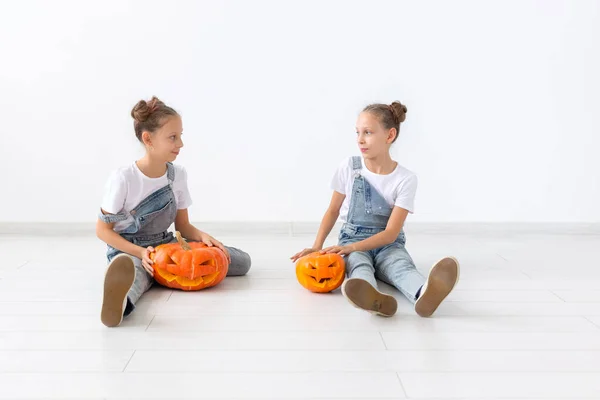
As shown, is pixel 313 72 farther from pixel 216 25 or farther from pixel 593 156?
pixel 593 156

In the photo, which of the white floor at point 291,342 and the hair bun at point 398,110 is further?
the hair bun at point 398,110

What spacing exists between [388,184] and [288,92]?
3.88ft

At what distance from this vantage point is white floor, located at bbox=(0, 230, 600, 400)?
5.03 ft

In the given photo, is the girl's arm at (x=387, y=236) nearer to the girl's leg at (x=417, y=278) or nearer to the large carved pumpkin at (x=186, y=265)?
the girl's leg at (x=417, y=278)

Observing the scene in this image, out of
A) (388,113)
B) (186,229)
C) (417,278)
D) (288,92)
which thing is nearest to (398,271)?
(417,278)

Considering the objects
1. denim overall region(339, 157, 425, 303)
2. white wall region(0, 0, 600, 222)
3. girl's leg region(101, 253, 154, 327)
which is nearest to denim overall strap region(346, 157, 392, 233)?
denim overall region(339, 157, 425, 303)

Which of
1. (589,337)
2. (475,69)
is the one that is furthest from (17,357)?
(475,69)

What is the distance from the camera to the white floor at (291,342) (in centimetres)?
153

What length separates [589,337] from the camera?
1.89 m

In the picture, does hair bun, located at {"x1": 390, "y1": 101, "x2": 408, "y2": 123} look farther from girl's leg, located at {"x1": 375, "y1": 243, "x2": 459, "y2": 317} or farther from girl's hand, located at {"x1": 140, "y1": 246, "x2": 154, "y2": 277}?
girl's hand, located at {"x1": 140, "y1": 246, "x2": 154, "y2": 277}

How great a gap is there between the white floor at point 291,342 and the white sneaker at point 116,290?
4cm

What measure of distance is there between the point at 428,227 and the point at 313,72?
3.25ft

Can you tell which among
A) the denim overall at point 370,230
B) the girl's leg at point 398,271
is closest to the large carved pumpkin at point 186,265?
the denim overall at point 370,230

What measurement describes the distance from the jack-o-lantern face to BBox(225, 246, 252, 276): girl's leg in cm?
31
